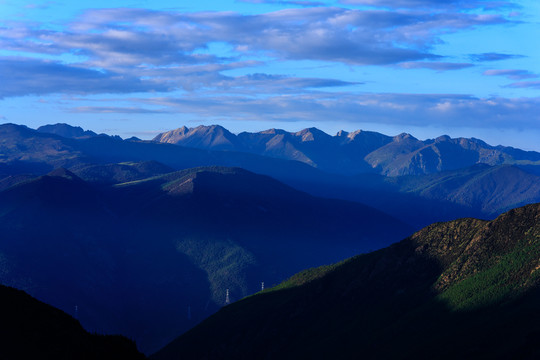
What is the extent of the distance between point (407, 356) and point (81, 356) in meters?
103

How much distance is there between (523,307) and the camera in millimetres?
193625

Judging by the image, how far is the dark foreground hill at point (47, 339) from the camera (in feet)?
405

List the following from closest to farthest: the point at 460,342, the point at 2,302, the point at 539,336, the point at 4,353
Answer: the point at 4,353 < the point at 2,302 < the point at 539,336 < the point at 460,342

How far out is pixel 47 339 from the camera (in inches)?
5064

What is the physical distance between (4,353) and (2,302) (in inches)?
924

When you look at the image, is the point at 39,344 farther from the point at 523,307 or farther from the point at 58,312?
the point at 523,307

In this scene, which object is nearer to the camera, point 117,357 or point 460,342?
point 117,357

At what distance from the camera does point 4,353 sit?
396 feet

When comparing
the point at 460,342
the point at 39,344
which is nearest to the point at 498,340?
the point at 460,342

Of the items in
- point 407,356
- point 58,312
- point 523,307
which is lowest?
point 407,356

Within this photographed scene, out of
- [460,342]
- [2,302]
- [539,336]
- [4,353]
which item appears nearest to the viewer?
[4,353]

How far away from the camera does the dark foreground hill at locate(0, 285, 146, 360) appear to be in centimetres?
12344

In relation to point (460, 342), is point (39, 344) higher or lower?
higher

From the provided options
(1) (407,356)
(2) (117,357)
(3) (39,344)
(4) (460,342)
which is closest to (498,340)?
(4) (460,342)
